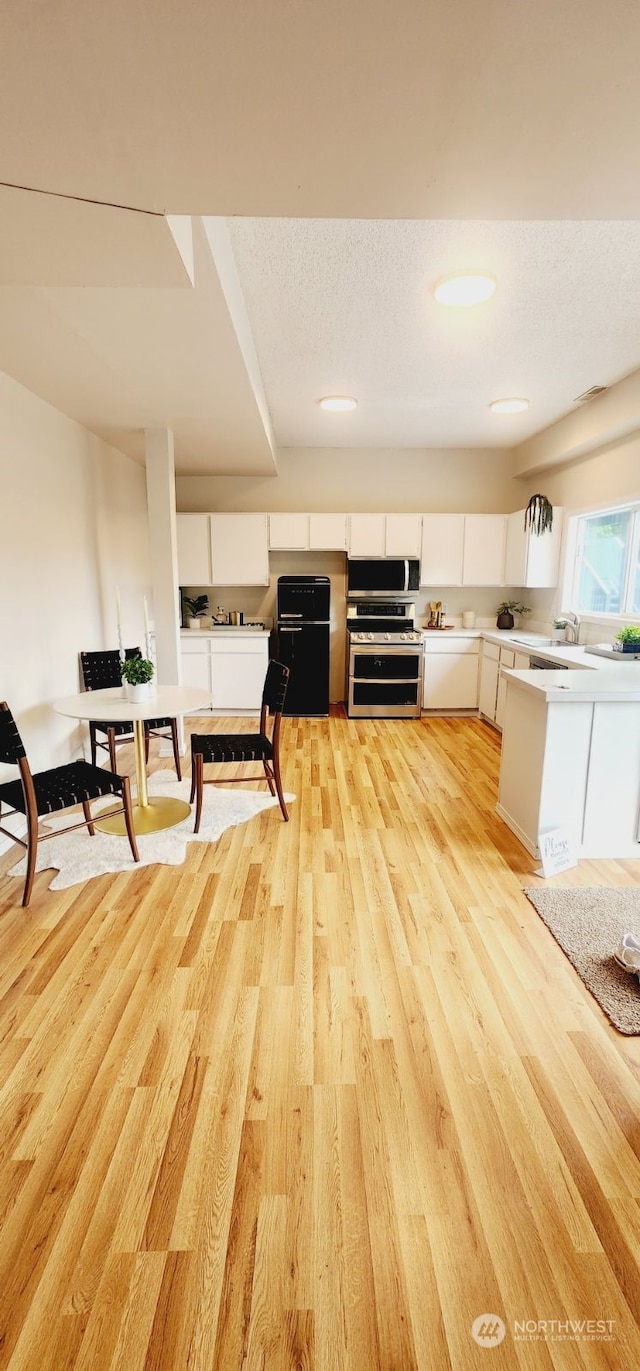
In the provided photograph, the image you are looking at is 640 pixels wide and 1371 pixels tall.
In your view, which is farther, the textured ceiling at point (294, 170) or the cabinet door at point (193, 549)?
the cabinet door at point (193, 549)

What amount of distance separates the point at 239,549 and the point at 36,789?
12.4 ft

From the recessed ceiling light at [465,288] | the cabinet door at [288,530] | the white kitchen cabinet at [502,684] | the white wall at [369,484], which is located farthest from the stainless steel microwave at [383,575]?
the recessed ceiling light at [465,288]

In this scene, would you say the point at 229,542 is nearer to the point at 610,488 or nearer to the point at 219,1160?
the point at 610,488

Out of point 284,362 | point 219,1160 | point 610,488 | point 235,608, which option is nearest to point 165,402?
point 284,362

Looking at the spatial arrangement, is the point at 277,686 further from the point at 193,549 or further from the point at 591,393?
the point at 591,393

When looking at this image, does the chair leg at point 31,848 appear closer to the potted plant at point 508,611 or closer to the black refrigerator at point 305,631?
the black refrigerator at point 305,631

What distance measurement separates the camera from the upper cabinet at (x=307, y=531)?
5.77 metres

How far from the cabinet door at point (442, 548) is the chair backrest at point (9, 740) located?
4.46 metres

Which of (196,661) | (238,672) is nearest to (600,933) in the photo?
(238,672)

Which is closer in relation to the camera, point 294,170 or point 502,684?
point 294,170

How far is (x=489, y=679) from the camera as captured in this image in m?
5.51

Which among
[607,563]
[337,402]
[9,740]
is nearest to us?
[9,740]

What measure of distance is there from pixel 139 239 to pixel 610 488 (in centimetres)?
395

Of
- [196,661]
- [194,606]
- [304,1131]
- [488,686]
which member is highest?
[194,606]
